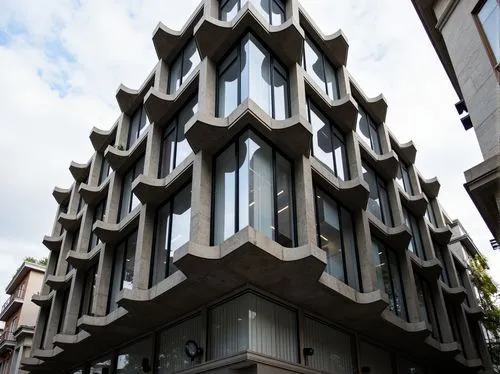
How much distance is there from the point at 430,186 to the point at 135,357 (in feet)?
68.4

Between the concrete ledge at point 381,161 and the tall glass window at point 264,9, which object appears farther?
the concrete ledge at point 381,161

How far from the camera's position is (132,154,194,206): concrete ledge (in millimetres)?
15242

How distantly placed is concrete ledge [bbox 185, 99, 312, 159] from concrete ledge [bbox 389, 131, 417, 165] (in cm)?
1296

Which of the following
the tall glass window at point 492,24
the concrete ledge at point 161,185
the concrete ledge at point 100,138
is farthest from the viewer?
the concrete ledge at point 100,138

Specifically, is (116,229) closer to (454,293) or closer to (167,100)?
(167,100)

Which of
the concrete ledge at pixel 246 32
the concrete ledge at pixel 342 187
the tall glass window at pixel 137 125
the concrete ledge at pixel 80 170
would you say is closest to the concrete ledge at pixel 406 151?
the concrete ledge at pixel 342 187

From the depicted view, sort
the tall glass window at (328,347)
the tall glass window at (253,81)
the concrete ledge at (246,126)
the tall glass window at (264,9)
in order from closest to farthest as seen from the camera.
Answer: the concrete ledge at (246,126) < the tall glass window at (328,347) < the tall glass window at (253,81) < the tall glass window at (264,9)

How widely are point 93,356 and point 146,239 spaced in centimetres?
729

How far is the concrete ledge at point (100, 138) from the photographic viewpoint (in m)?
24.6

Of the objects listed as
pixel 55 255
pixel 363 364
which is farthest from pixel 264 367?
pixel 55 255

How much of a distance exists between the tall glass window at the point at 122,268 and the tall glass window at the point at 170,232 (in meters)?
2.22

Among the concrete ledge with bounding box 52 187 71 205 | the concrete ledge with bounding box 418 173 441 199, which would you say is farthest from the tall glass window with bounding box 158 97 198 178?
the concrete ledge with bounding box 418 173 441 199

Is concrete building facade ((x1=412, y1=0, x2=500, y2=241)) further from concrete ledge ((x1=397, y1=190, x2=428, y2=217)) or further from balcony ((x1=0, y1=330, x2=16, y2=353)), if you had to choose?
balcony ((x1=0, y1=330, x2=16, y2=353))

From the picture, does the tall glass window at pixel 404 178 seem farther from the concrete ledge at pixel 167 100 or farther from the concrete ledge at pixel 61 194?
the concrete ledge at pixel 61 194
